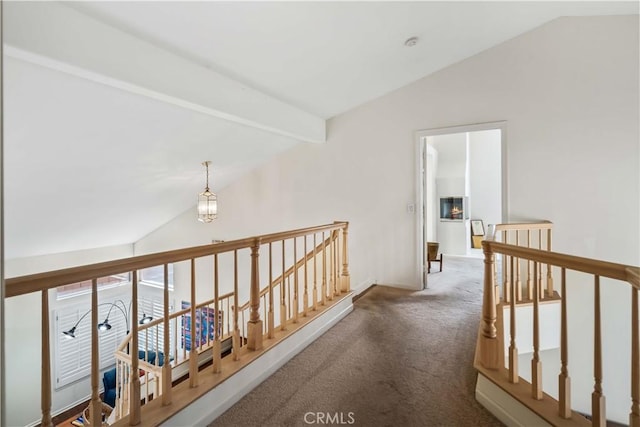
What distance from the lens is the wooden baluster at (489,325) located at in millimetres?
2010

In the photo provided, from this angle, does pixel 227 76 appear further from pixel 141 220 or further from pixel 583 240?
pixel 583 240

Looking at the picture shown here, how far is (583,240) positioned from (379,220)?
7.59 ft

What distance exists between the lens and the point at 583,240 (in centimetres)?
354

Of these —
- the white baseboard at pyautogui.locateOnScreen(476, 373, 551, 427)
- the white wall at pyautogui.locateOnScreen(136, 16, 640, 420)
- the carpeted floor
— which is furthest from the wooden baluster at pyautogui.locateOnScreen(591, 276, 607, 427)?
the white wall at pyautogui.locateOnScreen(136, 16, 640, 420)

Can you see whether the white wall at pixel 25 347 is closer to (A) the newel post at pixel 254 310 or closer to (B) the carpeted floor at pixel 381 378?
(A) the newel post at pixel 254 310

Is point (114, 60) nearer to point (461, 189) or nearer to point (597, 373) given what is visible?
point (597, 373)

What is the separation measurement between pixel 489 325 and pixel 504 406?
0.44 m

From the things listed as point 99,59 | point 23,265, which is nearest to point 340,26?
point 99,59

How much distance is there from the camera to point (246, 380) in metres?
2.15

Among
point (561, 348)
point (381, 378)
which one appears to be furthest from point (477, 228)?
point (561, 348)

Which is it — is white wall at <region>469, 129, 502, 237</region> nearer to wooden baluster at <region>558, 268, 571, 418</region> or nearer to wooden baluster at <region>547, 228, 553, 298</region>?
wooden baluster at <region>547, 228, 553, 298</region>

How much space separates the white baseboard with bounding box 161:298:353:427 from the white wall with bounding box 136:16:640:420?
1.96 meters

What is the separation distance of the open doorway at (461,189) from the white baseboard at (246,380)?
4.15 meters

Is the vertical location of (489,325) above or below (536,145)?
below
